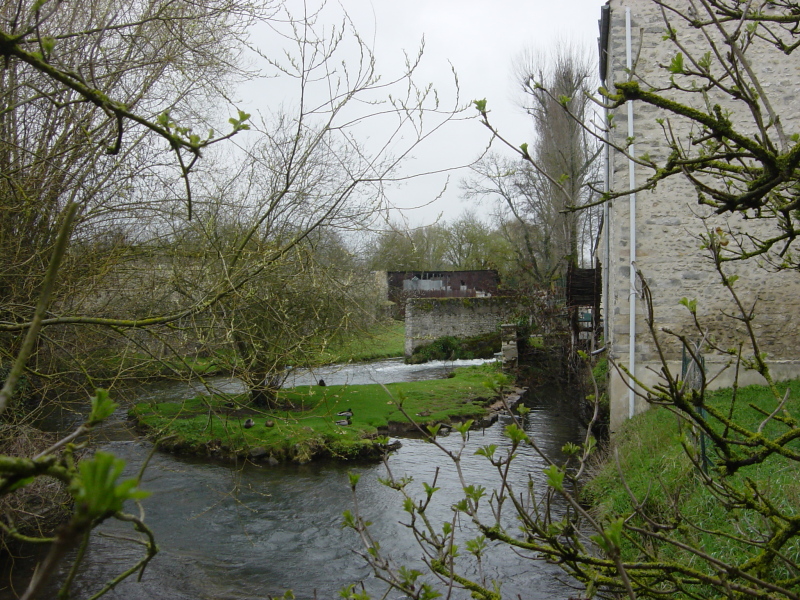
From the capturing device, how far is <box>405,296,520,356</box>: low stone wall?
27375 mm

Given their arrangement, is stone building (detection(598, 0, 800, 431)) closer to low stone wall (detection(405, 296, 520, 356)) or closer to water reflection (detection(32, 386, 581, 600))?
water reflection (detection(32, 386, 581, 600))

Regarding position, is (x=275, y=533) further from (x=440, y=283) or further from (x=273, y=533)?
(x=440, y=283)

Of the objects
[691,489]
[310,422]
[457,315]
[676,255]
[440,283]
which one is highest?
[676,255]

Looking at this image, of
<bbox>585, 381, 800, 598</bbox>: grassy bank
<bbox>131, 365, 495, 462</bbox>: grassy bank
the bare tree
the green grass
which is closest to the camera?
<bbox>585, 381, 800, 598</bbox>: grassy bank

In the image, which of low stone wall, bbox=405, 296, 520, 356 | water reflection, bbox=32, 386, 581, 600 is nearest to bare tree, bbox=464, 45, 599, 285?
low stone wall, bbox=405, 296, 520, 356

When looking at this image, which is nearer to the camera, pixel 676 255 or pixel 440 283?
pixel 676 255

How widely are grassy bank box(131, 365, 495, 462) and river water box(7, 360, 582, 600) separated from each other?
0.40 metres

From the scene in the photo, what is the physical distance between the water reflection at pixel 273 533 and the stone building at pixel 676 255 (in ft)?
8.78

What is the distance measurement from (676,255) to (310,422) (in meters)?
7.19

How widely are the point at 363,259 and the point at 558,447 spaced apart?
5.30 meters

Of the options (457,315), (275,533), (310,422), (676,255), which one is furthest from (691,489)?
(457,315)

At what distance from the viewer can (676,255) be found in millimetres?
10211

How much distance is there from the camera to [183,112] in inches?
314

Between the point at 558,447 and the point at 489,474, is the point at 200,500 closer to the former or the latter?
the point at 489,474
